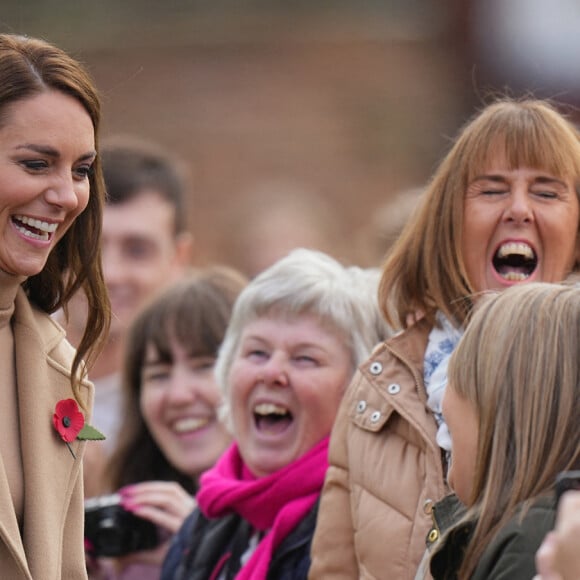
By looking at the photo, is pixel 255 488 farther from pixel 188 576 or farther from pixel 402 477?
pixel 402 477

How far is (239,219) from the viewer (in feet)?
38.0

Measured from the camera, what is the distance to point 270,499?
444cm

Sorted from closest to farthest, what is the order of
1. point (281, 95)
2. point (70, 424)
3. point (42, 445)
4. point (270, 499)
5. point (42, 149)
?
point (42, 149)
point (42, 445)
point (70, 424)
point (270, 499)
point (281, 95)

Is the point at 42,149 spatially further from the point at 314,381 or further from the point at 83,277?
the point at 314,381

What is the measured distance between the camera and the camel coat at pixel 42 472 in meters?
3.41

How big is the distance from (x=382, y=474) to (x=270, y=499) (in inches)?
24.8

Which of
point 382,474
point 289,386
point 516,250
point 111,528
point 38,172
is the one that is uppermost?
point 38,172

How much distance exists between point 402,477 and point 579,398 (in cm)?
→ 84

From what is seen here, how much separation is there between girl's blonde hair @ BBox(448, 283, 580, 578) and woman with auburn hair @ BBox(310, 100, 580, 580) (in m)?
0.63

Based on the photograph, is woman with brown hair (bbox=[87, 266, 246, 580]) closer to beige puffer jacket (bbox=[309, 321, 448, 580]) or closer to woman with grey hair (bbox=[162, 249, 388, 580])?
woman with grey hair (bbox=[162, 249, 388, 580])

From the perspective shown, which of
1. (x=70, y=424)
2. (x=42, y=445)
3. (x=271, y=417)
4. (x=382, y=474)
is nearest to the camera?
(x=42, y=445)

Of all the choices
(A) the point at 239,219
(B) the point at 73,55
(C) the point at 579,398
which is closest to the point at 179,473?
(B) the point at 73,55

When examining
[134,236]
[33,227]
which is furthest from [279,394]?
[134,236]

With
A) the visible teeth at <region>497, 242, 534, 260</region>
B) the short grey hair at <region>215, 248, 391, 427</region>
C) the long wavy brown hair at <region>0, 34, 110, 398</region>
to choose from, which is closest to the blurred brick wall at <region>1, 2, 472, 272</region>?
the short grey hair at <region>215, 248, 391, 427</region>
